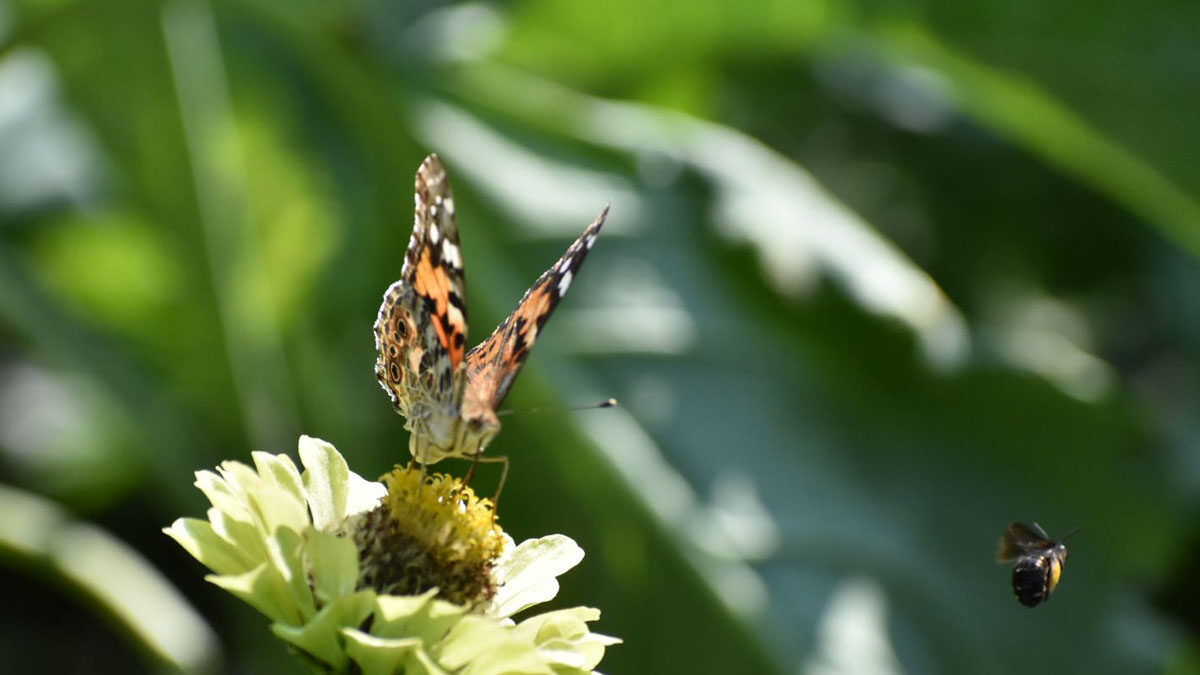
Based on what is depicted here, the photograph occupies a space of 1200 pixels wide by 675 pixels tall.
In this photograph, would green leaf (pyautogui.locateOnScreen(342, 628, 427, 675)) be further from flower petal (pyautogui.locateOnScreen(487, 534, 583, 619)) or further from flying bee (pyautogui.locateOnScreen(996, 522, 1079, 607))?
flying bee (pyautogui.locateOnScreen(996, 522, 1079, 607))

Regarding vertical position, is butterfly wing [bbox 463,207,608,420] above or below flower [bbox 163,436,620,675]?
above

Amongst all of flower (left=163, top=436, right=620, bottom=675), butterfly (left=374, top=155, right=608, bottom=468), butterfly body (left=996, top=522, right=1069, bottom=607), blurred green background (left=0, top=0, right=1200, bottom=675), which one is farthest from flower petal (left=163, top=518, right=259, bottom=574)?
blurred green background (left=0, top=0, right=1200, bottom=675)

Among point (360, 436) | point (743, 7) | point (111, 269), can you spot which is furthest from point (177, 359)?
point (743, 7)

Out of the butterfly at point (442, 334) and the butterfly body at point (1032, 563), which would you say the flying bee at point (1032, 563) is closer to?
the butterfly body at point (1032, 563)

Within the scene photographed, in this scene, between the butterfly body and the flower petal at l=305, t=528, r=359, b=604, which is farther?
the butterfly body

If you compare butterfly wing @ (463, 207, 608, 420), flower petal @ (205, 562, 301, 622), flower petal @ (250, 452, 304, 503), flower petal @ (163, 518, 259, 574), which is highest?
butterfly wing @ (463, 207, 608, 420)

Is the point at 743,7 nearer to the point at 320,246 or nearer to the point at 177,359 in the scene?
the point at 320,246

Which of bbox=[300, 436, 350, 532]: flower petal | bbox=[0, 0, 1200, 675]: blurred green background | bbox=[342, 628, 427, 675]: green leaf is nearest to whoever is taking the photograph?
bbox=[342, 628, 427, 675]: green leaf
